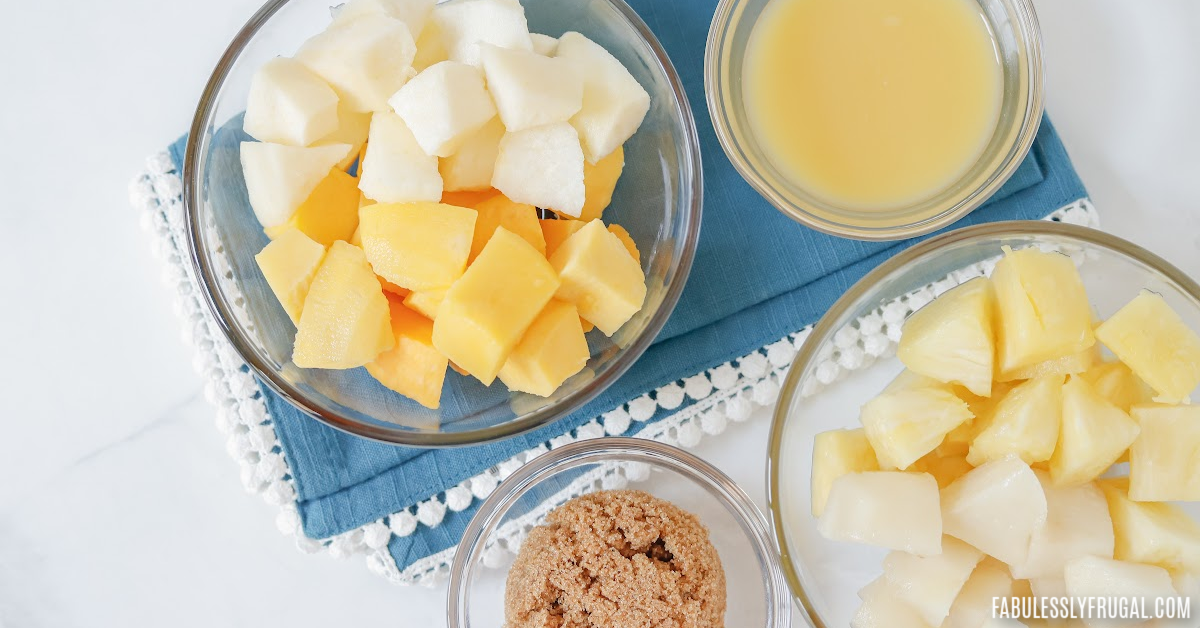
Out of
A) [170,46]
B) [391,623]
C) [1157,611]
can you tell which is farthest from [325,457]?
[1157,611]

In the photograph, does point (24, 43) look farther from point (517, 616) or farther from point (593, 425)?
point (517, 616)

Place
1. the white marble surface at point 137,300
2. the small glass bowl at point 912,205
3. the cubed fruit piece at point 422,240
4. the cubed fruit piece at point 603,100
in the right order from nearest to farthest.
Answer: the cubed fruit piece at point 422,240 → the cubed fruit piece at point 603,100 → the small glass bowl at point 912,205 → the white marble surface at point 137,300

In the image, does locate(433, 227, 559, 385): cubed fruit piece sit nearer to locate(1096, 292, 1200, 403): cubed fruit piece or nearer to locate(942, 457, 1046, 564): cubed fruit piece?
locate(942, 457, 1046, 564): cubed fruit piece

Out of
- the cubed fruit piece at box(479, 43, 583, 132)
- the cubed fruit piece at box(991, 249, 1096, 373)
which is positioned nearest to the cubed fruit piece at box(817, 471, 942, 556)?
the cubed fruit piece at box(991, 249, 1096, 373)

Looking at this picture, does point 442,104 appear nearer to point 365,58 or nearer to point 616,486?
point 365,58

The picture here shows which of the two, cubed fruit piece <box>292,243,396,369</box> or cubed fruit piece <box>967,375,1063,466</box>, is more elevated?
cubed fruit piece <box>292,243,396,369</box>

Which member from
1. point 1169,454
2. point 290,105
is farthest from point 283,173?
point 1169,454

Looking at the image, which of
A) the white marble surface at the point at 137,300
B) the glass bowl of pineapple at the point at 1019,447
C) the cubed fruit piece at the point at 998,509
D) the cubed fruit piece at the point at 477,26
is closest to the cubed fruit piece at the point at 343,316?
the cubed fruit piece at the point at 477,26

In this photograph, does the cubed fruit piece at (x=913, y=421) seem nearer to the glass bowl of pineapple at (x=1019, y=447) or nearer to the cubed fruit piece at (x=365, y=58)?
→ the glass bowl of pineapple at (x=1019, y=447)

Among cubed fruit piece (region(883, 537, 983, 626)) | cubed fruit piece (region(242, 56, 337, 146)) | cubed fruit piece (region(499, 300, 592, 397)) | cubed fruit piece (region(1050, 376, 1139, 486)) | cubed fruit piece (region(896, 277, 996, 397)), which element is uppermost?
cubed fruit piece (region(242, 56, 337, 146))
